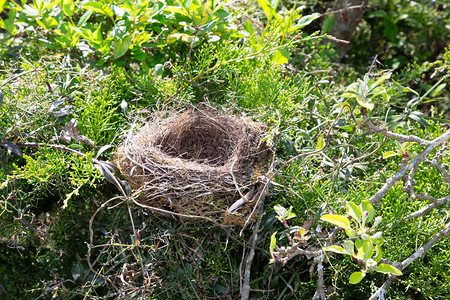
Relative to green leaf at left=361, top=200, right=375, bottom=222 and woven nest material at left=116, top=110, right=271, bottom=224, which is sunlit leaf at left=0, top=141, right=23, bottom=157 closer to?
woven nest material at left=116, top=110, right=271, bottom=224

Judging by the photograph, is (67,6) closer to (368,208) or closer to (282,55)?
(282,55)

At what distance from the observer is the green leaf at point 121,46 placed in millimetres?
1312

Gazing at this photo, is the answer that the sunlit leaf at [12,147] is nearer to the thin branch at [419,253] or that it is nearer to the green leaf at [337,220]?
the green leaf at [337,220]

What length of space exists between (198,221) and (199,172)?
13 centimetres

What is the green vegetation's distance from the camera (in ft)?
3.60

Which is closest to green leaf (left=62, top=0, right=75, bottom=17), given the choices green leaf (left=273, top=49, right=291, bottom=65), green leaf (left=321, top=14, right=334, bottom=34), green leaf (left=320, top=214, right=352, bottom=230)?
green leaf (left=273, top=49, right=291, bottom=65)

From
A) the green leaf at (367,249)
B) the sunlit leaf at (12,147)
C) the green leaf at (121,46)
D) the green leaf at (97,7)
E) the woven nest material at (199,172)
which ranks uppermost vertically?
the green leaf at (97,7)

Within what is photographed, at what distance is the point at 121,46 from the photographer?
1.32 metres

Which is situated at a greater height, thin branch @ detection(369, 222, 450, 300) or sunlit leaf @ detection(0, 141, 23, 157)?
sunlit leaf @ detection(0, 141, 23, 157)

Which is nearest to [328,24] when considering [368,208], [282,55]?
[282,55]

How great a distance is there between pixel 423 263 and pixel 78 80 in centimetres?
110

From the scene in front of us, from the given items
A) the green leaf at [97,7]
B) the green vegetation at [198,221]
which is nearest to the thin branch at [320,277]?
the green vegetation at [198,221]

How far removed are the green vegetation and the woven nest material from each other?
4 cm

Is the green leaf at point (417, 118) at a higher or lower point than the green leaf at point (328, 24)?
higher
